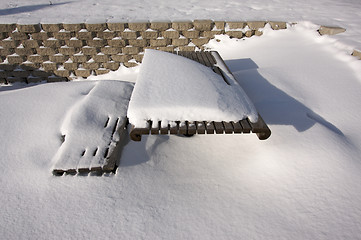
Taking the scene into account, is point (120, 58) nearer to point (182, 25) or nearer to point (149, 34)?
point (149, 34)

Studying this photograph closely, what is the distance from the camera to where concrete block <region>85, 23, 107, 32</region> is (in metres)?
4.76

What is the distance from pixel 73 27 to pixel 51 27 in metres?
0.45

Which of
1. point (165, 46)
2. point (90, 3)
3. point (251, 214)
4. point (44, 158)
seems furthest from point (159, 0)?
point (251, 214)

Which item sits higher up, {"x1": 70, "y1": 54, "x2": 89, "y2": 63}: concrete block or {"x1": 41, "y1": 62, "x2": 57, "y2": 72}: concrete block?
{"x1": 70, "y1": 54, "x2": 89, "y2": 63}: concrete block

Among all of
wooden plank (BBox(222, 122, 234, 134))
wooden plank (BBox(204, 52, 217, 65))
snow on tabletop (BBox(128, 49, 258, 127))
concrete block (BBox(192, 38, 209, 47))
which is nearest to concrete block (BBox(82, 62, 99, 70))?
concrete block (BBox(192, 38, 209, 47))

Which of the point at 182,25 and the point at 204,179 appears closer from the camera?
the point at 204,179

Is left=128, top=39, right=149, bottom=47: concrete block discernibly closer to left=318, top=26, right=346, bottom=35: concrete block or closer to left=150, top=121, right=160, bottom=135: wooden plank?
left=150, top=121, right=160, bottom=135: wooden plank

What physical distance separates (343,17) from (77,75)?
265 inches

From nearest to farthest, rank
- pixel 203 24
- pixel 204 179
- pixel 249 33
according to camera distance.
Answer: pixel 204 179 → pixel 203 24 → pixel 249 33

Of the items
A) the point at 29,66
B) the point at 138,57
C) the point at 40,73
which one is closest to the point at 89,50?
the point at 138,57

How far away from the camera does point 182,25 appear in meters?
4.90

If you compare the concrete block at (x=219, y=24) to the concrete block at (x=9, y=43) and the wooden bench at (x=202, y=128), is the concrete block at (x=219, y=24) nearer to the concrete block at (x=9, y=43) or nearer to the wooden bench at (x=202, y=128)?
the wooden bench at (x=202, y=128)

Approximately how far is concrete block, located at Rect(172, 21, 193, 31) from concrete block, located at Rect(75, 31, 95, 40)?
5.73 ft

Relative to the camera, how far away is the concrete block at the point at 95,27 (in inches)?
187
